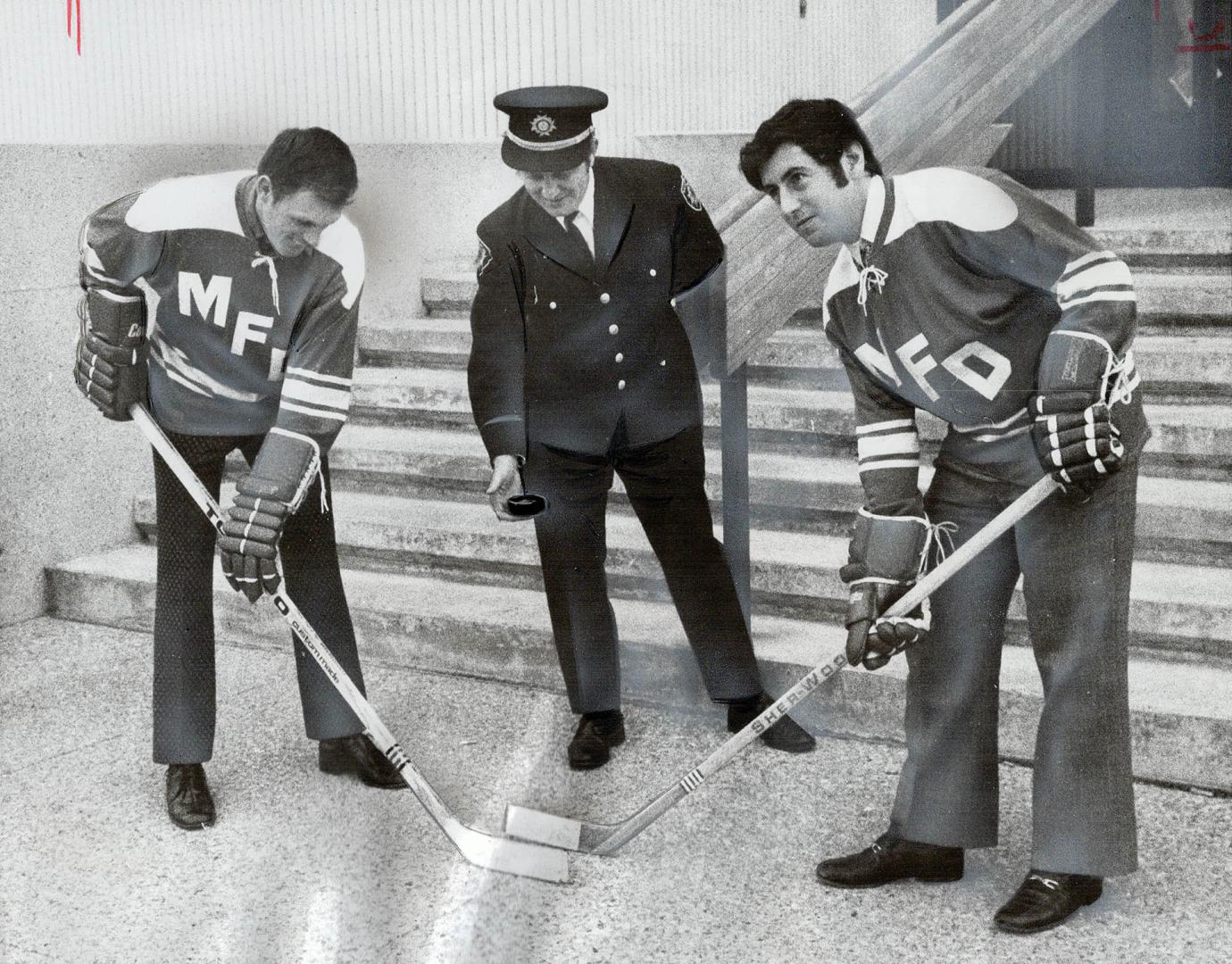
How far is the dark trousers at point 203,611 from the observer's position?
3.33 metres

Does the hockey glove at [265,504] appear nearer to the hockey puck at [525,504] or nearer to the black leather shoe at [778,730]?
the hockey puck at [525,504]

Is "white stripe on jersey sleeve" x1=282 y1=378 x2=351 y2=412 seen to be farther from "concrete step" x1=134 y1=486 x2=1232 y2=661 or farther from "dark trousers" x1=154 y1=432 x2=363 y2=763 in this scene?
"concrete step" x1=134 y1=486 x2=1232 y2=661

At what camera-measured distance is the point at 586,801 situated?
3381 millimetres

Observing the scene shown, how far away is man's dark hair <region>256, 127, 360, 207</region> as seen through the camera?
281 centimetres

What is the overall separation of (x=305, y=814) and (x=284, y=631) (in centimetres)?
73

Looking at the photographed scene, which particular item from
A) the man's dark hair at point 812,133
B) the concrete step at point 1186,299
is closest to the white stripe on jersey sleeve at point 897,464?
the man's dark hair at point 812,133

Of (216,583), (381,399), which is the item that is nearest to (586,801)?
(381,399)

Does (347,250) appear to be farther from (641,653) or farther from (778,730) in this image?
(778,730)

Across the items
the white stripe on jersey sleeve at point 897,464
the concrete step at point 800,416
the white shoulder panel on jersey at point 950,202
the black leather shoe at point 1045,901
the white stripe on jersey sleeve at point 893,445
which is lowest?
the black leather shoe at point 1045,901

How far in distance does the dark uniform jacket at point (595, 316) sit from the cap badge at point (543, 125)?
14 centimetres

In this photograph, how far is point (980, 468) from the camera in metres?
2.84

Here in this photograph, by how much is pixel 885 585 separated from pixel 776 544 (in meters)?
0.78

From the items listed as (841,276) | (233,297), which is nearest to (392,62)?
(233,297)

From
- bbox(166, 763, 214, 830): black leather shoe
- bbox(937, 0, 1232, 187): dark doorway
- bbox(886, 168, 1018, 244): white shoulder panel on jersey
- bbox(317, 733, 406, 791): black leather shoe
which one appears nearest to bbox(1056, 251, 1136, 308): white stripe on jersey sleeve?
bbox(886, 168, 1018, 244): white shoulder panel on jersey
